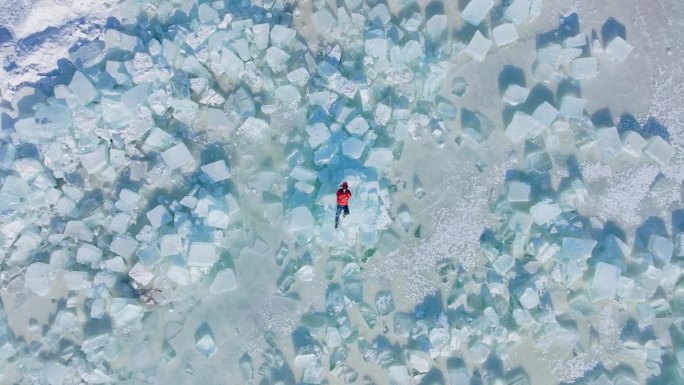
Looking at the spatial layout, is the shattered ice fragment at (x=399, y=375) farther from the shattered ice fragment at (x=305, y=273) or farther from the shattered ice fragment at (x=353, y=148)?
the shattered ice fragment at (x=353, y=148)

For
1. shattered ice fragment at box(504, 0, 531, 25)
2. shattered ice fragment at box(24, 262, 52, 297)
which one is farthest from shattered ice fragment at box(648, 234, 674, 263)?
shattered ice fragment at box(24, 262, 52, 297)

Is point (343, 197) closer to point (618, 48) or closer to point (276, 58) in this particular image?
point (276, 58)

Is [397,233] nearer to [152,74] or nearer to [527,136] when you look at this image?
[527,136]

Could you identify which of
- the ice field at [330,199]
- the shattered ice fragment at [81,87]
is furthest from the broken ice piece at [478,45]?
the shattered ice fragment at [81,87]

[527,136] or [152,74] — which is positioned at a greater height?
[152,74]

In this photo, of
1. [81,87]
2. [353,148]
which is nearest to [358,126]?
[353,148]

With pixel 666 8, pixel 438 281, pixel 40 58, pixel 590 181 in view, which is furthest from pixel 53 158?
pixel 666 8
